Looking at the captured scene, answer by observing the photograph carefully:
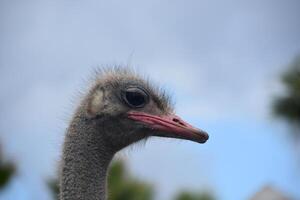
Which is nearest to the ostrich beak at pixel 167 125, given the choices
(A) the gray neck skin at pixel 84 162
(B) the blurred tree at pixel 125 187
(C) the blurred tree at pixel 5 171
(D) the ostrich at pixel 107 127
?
(D) the ostrich at pixel 107 127

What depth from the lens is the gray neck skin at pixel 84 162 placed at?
15.0 feet

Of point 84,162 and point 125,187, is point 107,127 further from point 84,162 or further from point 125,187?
point 125,187

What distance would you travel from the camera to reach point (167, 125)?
4.79 metres

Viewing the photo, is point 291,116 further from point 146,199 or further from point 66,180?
point 66,180

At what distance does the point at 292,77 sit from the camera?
19.3 m

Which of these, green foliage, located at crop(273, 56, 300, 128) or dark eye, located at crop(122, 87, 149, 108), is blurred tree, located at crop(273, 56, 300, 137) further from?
dark eye, located at crop(122, 87, 149, 108)

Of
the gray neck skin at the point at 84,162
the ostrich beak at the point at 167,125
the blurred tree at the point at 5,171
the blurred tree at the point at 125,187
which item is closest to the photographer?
the gray neck skin at the point at 84,162

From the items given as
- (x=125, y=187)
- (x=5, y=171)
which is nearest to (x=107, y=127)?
(x=5, y=171)

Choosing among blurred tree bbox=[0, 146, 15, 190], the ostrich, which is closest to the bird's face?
the ostrich

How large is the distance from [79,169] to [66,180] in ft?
0.33

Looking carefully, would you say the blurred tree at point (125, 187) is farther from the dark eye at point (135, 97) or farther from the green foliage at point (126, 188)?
the dark eye at point (135, 97)

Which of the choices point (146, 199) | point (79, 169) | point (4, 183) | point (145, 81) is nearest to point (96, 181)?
point (79, 169)

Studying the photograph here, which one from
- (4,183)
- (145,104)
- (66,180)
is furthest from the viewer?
(4,183)

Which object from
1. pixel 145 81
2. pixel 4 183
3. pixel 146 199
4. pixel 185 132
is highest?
pixel 146 199
